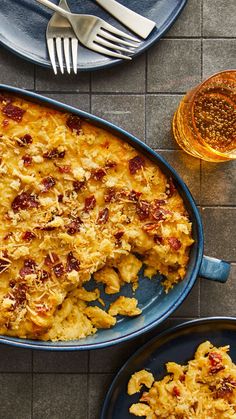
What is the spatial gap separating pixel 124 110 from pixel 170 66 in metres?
0.18

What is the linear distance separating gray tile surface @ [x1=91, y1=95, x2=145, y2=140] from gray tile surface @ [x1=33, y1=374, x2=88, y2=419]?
728mm

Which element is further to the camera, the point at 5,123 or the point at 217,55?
the point at 217,55

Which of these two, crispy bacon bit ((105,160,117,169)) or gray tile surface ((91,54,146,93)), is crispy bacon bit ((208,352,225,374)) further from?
gray tile surface ((91,54,146,93))

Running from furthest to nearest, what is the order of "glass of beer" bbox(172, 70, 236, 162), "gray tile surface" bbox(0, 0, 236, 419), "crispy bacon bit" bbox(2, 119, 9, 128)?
"gray tile surface" bbox(0, 0, 236, 419)
"glass of beer" bbox(172, 70, 236, 162)
"crispy bacon bit" bbox(2, 119, 9, 128)

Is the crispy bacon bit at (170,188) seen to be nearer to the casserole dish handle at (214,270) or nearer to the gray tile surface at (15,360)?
the casserole dish handle at (214,270)

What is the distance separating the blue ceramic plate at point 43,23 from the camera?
1749 mm

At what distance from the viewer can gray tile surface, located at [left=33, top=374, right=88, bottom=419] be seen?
1.85 m

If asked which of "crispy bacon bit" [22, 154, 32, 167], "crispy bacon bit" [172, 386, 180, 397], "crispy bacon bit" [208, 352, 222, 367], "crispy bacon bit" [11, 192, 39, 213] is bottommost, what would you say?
"crispy bacon bit" [172, 386, 180, 397]

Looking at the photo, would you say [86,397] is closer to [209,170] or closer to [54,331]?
[54,331]

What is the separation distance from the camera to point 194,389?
176cm

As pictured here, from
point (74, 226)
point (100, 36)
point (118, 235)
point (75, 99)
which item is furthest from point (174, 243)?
point (100, 36)

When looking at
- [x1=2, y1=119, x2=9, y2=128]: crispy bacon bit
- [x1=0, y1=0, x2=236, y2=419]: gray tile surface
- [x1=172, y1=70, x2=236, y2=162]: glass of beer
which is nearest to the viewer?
[x1=2, y1=119, x2=9, y2=128]: crispy bacon bit

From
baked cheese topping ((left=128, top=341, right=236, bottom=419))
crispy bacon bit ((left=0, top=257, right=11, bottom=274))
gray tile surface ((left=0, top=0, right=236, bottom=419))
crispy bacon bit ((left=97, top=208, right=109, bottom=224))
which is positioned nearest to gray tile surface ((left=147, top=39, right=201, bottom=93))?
gray tile surface ((left=0, top=0, right=236, bottom=419))

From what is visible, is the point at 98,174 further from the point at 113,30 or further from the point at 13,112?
the point at 113,30
